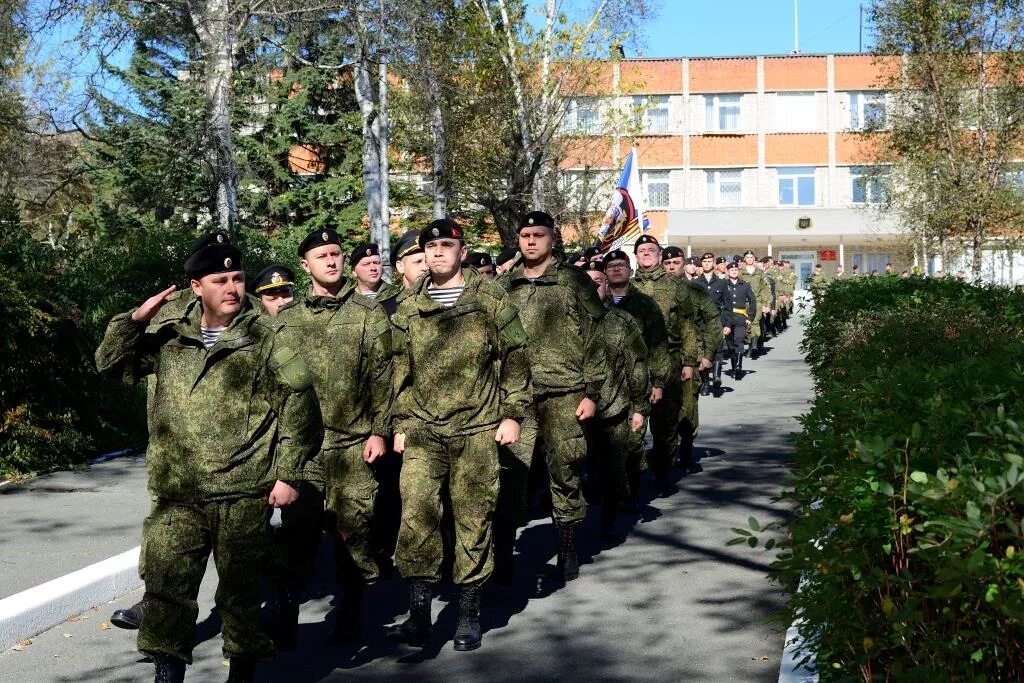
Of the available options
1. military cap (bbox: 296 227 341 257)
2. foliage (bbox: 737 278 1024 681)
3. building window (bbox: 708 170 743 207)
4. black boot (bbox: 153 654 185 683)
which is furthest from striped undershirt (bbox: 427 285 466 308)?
building window (bbox: 708 170 743 207)

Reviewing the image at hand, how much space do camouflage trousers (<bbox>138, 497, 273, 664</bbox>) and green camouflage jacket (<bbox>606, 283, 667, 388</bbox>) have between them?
631 cm

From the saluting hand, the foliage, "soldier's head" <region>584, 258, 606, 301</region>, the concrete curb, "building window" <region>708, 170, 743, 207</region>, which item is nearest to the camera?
the foliage

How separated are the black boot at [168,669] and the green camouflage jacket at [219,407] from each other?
0.61 m

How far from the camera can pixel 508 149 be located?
2850 centimetres

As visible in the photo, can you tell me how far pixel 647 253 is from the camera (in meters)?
12.9

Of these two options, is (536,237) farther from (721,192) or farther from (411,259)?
(721,192)

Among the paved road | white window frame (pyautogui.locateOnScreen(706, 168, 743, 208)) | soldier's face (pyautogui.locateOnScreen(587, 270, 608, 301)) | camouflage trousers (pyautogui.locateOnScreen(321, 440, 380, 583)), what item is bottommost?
the paved road

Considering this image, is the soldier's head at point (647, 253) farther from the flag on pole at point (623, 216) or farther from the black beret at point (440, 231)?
the flag on pole at point (623, 216)

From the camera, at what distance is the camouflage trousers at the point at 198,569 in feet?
17.8

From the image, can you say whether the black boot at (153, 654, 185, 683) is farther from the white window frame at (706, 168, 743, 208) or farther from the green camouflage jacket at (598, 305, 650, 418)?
the white window frame at (706, 168, 743, 208)

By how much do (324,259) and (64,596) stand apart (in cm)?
227

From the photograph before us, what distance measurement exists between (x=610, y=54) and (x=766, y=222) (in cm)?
3692

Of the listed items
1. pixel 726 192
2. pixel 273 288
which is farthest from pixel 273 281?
pixel 726 192

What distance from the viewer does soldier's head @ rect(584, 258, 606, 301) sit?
419 inches
